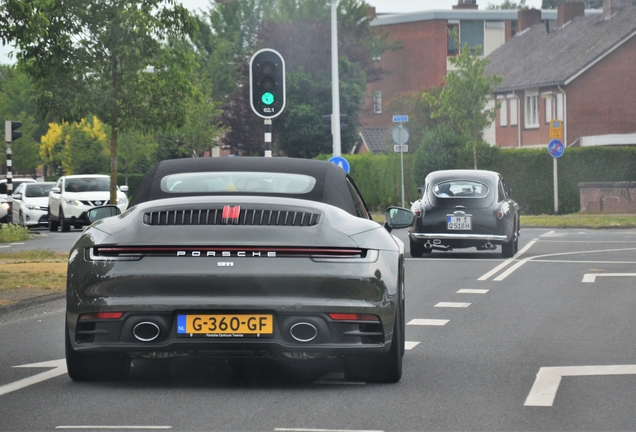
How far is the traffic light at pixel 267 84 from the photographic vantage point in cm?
2127

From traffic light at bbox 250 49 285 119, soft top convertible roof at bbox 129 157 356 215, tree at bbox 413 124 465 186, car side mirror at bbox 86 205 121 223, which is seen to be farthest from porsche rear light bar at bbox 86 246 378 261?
tree at bbox 413 124 465 186

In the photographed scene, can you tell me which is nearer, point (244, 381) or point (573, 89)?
point (244, 381)

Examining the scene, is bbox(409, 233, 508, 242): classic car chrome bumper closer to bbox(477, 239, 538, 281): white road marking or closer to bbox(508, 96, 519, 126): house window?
bbox(477, 239, 538, 281): white road marking

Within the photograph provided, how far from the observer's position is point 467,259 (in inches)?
905

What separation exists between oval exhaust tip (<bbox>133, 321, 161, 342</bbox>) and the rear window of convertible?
1.08m

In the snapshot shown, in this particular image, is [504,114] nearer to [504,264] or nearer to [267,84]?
[504,264]

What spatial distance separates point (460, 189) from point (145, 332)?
16115 millimetres

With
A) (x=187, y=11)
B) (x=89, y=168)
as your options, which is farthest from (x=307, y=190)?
(x=89, y=168)

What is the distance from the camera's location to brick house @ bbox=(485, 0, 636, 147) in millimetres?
61344

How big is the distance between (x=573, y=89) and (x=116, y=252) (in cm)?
5581

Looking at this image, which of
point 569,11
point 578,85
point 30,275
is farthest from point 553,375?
point 569,11

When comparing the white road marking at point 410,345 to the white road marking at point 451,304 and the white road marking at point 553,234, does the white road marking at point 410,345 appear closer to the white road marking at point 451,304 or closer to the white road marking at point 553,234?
the white road marking at point 451,304

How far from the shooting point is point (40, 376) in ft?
28.1

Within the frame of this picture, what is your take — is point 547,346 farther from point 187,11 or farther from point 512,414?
point 187,11
